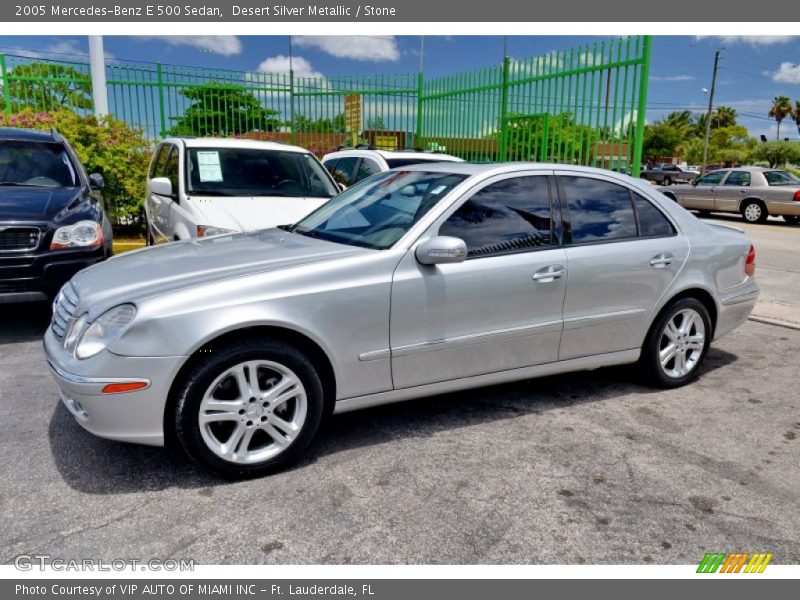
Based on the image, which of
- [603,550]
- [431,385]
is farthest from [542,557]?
[431,385]

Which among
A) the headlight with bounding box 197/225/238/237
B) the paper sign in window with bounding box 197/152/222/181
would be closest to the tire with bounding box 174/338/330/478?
the headlight with bounding box 197/225/238/237

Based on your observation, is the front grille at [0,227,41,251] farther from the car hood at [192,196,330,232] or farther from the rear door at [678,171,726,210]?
the rear door at [678,171,726,210]

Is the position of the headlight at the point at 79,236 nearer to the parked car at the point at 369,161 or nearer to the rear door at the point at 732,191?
the parked car at the point at 369,161

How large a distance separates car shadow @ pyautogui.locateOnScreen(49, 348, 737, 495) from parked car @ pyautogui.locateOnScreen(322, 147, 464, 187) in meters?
4.41

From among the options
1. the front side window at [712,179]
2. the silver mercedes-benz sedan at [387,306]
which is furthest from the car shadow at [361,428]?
the front side window at [712,179]

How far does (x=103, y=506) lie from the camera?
3.04m

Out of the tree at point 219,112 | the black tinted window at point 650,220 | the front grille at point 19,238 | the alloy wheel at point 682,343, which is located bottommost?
the alloy wheel at point 682,343

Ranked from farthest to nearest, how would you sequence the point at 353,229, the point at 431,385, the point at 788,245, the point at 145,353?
the point at 788,245
the point at 353,229
the point at 431,385
the point at 145,353

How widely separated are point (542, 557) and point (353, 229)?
2184 millimetres

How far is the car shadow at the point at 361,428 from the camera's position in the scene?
3301mm

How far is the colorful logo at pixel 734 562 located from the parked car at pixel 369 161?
6.34 metres

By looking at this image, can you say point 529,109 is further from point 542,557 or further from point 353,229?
point 542,557

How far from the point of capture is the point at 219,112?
43.2ft

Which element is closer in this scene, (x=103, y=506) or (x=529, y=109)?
(x=103, y=506)
